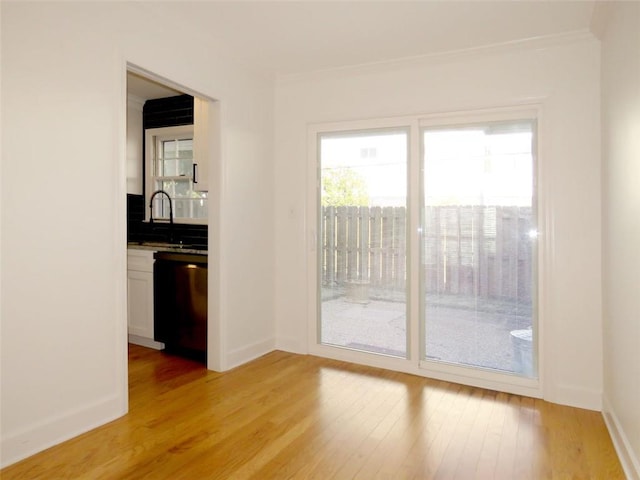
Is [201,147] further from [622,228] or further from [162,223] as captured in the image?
[622,228]

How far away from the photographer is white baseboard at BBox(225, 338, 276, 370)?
360 centimetres

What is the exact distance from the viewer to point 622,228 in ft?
7.34

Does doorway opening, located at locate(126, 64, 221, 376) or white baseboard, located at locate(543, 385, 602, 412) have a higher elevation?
doorway opening, located at locate(126, 64, 221, 376)

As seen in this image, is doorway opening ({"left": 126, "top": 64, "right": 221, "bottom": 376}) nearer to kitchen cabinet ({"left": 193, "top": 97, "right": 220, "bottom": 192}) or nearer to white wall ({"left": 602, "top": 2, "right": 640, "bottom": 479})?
kitchen cabinet ({"left": 193, "top": 97, "right": 220, "bottom": 192})

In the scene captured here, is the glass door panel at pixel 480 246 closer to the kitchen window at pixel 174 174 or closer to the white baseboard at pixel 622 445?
the white baseboard at pixel 622 445

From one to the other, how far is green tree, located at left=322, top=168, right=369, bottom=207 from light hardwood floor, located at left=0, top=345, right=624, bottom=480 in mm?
1497

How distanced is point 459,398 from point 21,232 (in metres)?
2.83

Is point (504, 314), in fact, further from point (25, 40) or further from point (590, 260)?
point (25, 40)

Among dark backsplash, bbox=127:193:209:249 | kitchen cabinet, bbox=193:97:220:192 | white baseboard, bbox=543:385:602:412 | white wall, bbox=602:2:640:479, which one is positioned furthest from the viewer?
dark backsplash, bbox=127:193:209:249

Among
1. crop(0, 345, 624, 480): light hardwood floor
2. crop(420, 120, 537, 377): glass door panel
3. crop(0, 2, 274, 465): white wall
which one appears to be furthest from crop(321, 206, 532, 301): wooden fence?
crop(0, 2, 274, 465): white wall

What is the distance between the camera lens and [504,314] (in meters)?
3.27

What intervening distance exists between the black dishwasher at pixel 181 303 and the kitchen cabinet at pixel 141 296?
0.22 feet

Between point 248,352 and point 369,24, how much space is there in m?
2.76

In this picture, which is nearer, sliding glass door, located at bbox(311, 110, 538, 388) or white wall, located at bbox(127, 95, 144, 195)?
sliding glass door, located at bbox(311, 110, 538, 388)
